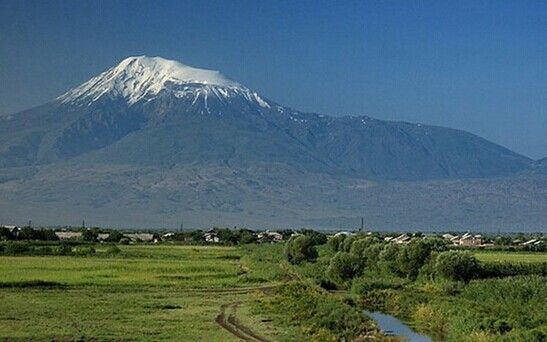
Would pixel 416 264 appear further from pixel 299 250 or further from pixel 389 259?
pixel 299 250

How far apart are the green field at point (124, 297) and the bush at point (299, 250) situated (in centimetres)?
394

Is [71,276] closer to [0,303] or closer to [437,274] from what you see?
[0,303]

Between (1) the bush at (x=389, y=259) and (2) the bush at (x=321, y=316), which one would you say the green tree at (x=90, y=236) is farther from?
(2) the bush at (x=321, y=316)

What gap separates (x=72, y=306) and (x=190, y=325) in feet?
25.2

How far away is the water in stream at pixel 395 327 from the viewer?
1396 inches

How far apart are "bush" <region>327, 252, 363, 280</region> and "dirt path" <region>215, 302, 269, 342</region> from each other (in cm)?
1607

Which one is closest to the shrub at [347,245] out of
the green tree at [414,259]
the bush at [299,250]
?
the bush at [299,250]

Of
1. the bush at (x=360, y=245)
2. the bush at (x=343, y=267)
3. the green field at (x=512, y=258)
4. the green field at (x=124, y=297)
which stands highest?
the bush at (x=360, y=245)

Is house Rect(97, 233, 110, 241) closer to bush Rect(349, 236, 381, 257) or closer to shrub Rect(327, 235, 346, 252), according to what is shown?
shrub Rect(327, 235, 346, 252)

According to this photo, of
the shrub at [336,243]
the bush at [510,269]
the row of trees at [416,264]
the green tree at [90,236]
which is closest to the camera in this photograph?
the row of trees at [416,264]

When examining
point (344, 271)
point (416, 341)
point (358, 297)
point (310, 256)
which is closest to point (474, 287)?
point (358, 297)

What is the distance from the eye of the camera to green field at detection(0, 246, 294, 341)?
32812mm

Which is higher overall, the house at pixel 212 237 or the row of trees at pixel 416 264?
the house at pixel 212 237

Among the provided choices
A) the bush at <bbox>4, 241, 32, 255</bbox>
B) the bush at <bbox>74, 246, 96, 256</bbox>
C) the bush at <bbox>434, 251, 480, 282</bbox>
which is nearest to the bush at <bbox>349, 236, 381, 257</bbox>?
the bush at <bbox>434, 251, 480, 282</bbox>
